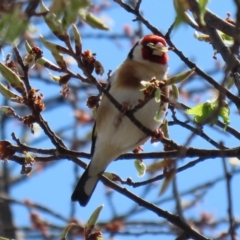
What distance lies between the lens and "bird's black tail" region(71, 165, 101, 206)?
10.5 feet

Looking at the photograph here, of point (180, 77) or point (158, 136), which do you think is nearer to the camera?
point (180, 77)

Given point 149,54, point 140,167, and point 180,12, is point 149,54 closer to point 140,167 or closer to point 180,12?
point 140,167

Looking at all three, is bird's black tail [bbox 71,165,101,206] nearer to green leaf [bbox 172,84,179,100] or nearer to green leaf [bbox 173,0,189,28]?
green leaf [bbox 172,84,179,100]

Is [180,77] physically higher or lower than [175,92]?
lower

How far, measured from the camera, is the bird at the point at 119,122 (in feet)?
9.79

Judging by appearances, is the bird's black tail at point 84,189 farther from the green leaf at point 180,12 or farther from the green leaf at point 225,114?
the green leaf at point 180,12

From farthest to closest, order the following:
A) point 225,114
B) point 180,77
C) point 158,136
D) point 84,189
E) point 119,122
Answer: point 84,189 < point 119,122 < point 158,136 < point 225,114 < point 180,77

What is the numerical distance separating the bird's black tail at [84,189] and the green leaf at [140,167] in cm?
47

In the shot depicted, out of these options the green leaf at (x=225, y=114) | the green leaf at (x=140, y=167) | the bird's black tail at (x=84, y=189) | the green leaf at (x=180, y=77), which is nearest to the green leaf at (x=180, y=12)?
the green leaf at (x=180, y=77)

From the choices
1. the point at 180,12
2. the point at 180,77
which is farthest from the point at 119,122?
the point at 180,12

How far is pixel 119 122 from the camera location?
3.04 metres

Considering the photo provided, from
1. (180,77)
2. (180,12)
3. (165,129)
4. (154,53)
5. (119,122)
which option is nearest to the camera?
(180,12)

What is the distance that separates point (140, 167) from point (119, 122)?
1.11 feet

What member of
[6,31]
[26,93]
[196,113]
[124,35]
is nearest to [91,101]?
[26,93]
